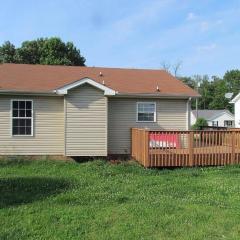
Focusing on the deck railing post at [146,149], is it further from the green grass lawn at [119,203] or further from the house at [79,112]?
the house at [79,112]

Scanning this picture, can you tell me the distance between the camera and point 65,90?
58.4 ft

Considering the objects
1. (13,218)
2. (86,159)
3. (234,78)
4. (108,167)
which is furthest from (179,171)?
(234,78)

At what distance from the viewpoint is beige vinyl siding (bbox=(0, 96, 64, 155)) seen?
18500 millimetres

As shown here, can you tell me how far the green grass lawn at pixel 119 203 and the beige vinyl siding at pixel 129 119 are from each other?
3.83 m

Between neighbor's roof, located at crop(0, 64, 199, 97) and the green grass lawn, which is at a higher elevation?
neighbor's roof, located at crop(0, 64, 199, 97)

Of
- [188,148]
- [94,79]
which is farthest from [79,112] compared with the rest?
[188,148]

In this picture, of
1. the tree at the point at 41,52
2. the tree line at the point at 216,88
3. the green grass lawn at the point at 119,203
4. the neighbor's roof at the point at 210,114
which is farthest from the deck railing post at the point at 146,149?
the tree line at the point at 216,88

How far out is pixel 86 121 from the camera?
18.1 meters

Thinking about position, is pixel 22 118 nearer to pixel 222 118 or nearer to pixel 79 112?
pixel 79 112

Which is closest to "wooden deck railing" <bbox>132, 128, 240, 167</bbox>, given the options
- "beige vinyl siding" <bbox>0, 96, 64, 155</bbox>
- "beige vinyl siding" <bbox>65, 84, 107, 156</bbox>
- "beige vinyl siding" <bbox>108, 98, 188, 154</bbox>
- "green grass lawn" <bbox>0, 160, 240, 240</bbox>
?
"green grass lawn" <bbox>0, 160, 240, 240</bbox>

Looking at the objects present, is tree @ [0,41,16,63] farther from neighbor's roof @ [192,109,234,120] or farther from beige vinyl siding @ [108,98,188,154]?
neighbor's roof @ [192,109,234,120]

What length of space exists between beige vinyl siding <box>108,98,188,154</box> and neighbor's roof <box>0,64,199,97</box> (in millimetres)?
496

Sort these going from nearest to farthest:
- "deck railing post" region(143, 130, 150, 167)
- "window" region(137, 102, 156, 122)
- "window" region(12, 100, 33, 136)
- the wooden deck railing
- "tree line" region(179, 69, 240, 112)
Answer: "deck railing post" region(143, 130, 150, 167) → the wooden deck railing → "window" region(12, 100, 33, 136) → "window" region(137, 102, 156, 122) → "tree line" region(179, 69, 240, 112)

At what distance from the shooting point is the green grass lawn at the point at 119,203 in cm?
791
